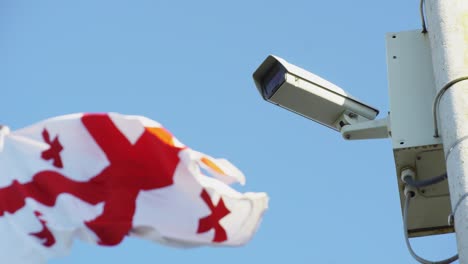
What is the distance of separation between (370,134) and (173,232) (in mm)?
1661

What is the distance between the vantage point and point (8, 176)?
911 cm

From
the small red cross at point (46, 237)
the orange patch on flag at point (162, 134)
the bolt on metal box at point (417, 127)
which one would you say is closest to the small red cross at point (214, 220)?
the orange patch on flag at point (162, 134)

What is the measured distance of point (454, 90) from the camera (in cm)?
880

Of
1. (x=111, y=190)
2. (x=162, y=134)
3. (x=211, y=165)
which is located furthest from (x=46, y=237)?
(x=211, y=165)

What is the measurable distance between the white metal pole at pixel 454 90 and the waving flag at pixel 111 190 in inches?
46.6

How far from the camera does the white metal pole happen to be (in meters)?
8.19

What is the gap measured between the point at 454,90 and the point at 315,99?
1.56 metres

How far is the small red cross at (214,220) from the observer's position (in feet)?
29.7

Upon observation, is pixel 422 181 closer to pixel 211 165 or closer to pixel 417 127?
pixel 417 127

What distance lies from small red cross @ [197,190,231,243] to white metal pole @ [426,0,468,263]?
1.30 meters

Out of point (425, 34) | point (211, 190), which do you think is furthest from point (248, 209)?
point (425, 34)

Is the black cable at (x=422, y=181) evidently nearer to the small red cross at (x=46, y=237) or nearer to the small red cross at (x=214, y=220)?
the small red cross at (x=214, y=220)

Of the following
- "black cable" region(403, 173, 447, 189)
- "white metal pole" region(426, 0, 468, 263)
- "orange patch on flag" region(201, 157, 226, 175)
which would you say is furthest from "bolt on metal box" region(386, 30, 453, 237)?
"orange patch on flag" region(201, 157, 226, 175)

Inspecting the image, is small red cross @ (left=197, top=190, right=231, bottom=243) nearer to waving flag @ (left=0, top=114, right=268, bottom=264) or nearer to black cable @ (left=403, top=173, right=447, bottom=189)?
waving flag @ (left=0, top=114, right=268, bottom=264)
